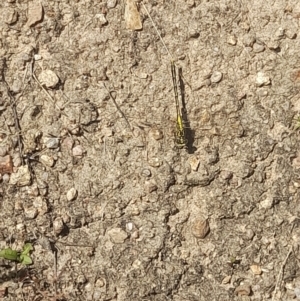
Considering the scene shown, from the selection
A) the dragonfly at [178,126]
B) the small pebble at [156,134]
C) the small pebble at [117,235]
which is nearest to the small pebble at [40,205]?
the small pebble at [117,235]

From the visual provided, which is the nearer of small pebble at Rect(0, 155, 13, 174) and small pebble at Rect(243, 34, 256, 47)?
small pebble at Rect(0, 155, 13, 174)

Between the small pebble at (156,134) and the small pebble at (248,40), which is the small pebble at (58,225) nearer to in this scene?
the small pebble at (156,134)

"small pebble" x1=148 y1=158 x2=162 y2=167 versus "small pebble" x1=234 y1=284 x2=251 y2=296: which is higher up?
"small pebble" x1=148 y1=158 x2=162 y2=167

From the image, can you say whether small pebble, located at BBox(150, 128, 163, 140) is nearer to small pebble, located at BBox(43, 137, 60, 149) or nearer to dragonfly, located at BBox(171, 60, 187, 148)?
dragonfly, located at BBox(171, 60, 187, 148)

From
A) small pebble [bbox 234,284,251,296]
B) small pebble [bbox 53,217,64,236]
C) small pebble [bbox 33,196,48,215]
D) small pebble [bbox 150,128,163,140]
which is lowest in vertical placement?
small pebble [bbox 234,284,251,296]

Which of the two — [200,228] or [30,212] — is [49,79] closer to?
[30,212]

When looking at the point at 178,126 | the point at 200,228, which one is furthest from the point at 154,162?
the point at 200,228

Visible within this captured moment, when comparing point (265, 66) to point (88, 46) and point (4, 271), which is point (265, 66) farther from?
point (4, 271)

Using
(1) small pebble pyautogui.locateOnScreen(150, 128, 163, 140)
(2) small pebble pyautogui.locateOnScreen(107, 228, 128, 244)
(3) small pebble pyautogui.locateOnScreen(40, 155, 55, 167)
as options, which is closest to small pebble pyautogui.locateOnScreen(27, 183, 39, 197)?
(3) small pebble pyautogui.locateOnScreen(40, 155, 55, 167)

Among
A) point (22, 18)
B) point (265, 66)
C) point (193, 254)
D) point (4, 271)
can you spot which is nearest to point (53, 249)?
point (4, 271)
